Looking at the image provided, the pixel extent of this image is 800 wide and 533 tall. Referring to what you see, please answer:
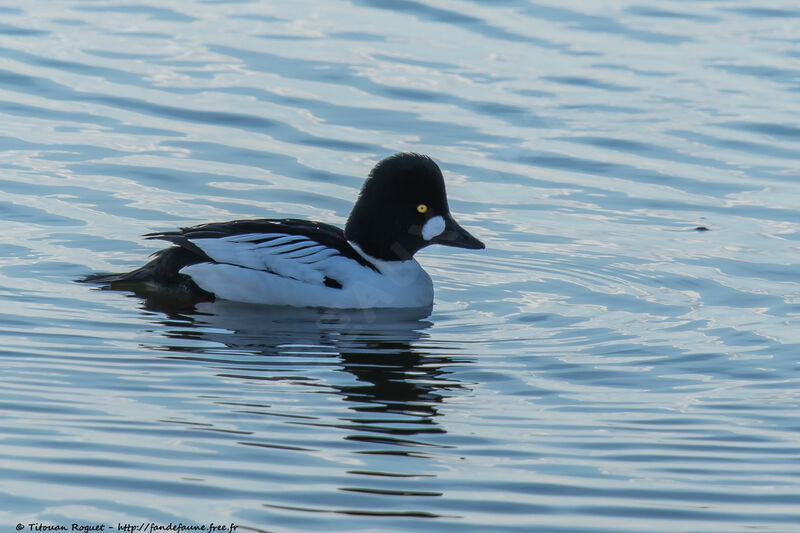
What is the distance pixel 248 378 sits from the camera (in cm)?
764

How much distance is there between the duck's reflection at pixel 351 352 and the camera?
23.8 feet

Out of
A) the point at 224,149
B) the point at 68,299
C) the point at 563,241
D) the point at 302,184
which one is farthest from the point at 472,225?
the point at 68,299

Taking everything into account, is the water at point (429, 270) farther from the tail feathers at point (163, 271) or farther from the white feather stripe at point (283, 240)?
the white feather stripe at point (283, 240)

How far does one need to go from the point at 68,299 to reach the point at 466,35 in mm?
Result: 7916

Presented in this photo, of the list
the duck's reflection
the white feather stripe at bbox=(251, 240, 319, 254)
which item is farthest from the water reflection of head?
the white feather stripe at bbox=(251, 240, 319, 254)

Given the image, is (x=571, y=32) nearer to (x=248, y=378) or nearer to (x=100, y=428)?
(x=248, y=378)

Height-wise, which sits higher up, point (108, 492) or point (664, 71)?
point (664, 71)

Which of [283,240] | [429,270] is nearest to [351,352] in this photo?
[283,240]

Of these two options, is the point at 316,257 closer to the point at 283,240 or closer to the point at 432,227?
the point at 283,240

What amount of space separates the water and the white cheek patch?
48 cm

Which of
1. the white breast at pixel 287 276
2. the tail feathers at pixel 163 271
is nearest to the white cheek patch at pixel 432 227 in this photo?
the white breast at pixel 287 276

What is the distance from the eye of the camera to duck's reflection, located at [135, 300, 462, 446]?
725cm

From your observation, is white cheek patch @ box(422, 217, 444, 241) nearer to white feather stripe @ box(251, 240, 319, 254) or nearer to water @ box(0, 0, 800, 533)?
water @ box(0, 0, 800, 533)

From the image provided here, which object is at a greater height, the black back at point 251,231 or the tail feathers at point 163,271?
the black back at point 251,231
